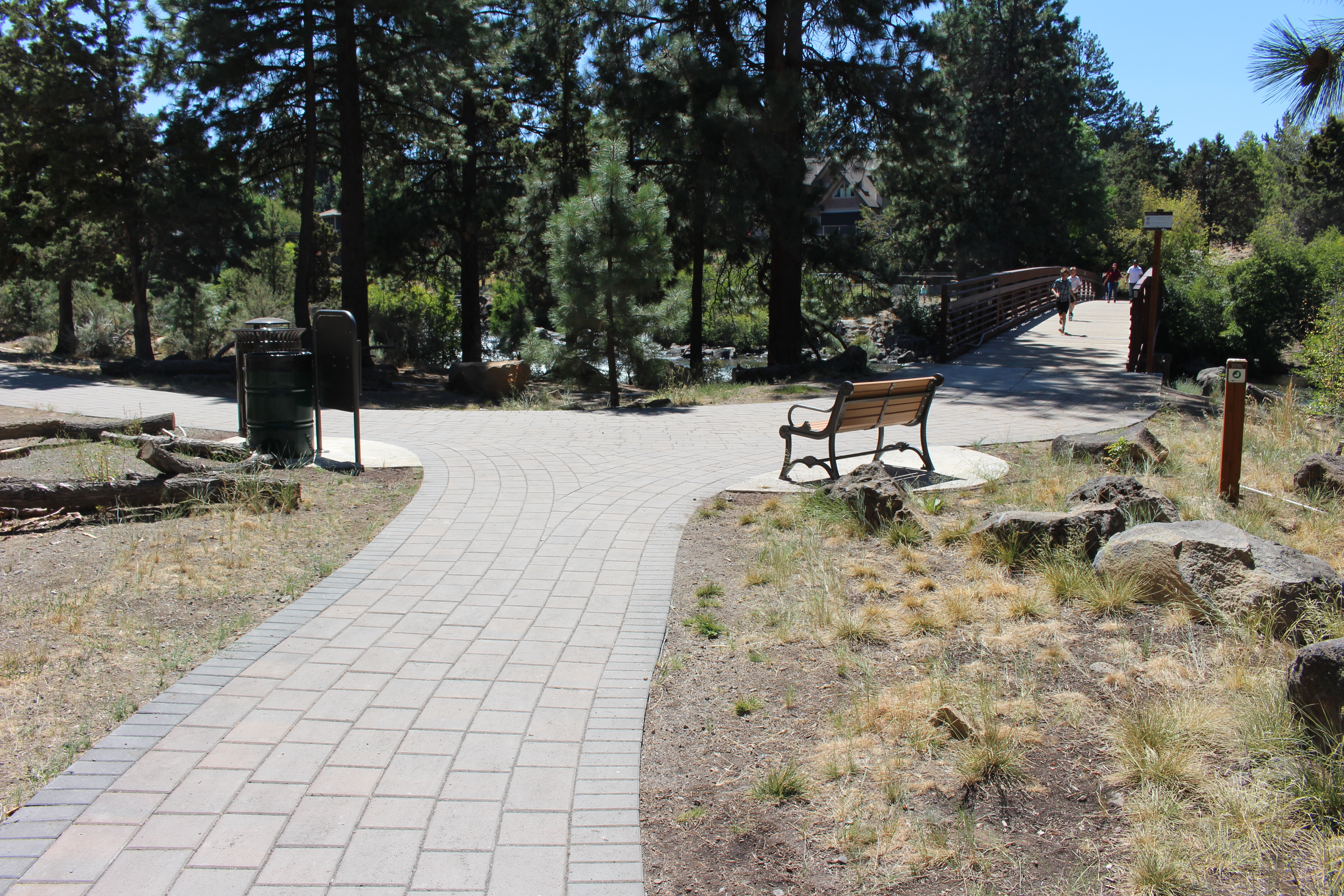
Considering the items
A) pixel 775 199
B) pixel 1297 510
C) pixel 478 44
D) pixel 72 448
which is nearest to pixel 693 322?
pixel 775 199

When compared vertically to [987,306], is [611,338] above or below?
below

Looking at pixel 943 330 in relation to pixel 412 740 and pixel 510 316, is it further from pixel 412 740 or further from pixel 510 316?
pixel 412 740

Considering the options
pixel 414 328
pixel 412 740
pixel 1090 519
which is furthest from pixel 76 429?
pixel 414 328

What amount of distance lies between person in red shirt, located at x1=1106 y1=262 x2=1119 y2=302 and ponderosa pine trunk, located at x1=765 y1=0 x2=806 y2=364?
28.3 meters

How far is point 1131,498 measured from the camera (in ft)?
20.4

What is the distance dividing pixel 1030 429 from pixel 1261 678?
24.9 ft

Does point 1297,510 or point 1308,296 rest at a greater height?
point 1308,296

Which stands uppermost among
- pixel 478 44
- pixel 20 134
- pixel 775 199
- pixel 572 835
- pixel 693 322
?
pixel 478 44

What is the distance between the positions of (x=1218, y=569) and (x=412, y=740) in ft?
13.2

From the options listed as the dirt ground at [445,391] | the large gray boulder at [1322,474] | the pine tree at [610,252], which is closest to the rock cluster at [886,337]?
the dirt ground at [445,391]

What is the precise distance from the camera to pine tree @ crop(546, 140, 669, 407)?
49.9 feet

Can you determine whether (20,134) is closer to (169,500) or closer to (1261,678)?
(169,500)

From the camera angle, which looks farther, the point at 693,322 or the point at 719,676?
the point at 693,322

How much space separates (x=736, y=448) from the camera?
10.3m
